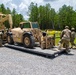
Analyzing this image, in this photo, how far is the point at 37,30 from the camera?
16438 millimetres

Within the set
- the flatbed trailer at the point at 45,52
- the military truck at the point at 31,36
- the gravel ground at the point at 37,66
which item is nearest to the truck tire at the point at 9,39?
the military truck at the point at 31,36

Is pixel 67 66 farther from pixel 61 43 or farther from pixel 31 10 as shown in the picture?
pixel 31 10

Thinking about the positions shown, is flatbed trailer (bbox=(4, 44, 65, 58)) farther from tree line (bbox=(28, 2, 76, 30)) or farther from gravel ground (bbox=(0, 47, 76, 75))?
tree line (bbox=(28, 2, 76, 30))

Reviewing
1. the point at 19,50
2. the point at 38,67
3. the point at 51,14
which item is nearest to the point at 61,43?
the point at 19,50

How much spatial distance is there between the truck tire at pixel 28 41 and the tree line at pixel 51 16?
209ft

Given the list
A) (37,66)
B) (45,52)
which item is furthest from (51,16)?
(37,66)

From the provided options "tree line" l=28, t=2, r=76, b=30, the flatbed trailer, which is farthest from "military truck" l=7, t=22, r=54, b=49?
"tree line" l=28, t=2, r=76, b=30

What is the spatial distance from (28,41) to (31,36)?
478mm

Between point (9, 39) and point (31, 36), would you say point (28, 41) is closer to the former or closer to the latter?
point (31, 36)

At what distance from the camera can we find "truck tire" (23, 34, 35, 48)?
1541cm

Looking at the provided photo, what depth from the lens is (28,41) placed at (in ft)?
51.8

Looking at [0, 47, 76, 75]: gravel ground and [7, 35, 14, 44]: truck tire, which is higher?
[7, 35, 14, 44]: truck tire

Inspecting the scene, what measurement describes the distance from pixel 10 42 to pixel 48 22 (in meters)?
70.6

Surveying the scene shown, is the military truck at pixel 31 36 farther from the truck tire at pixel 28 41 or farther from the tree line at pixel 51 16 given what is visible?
the tree line at pixel 51 16
